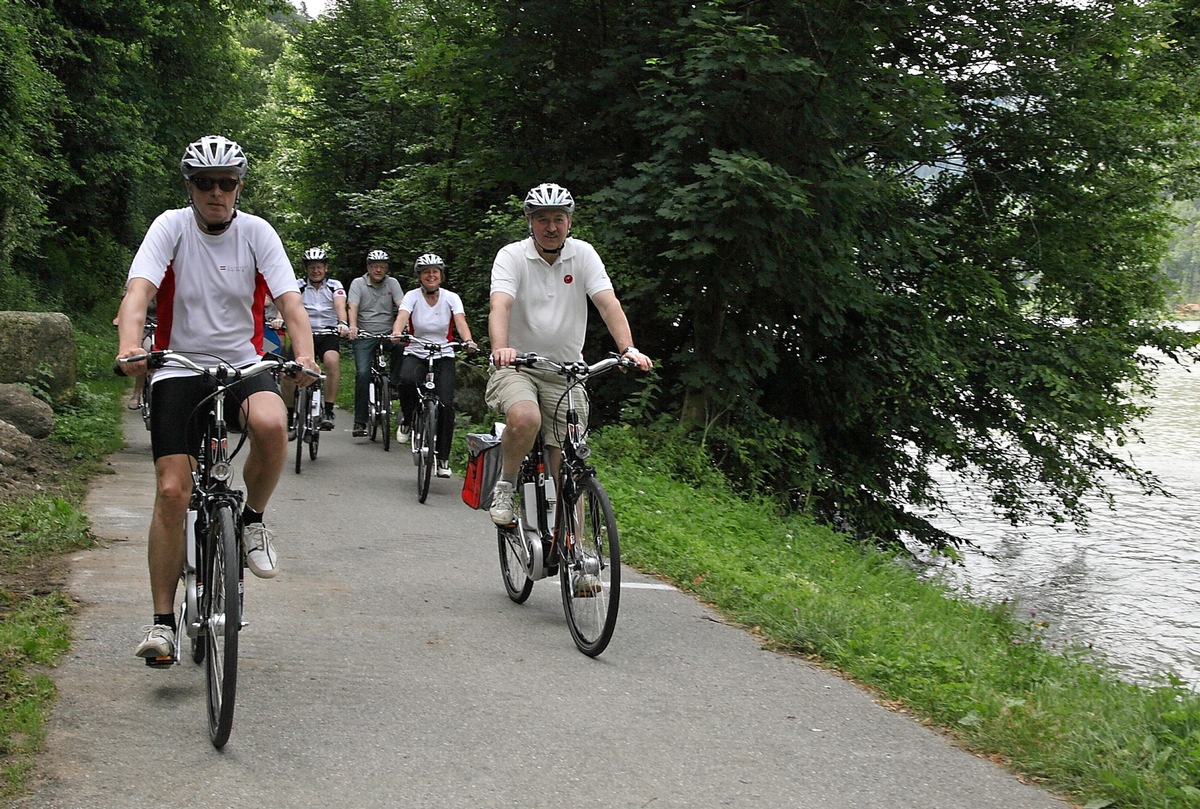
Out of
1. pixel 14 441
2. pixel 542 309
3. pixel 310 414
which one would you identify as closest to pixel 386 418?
pixel 310 414

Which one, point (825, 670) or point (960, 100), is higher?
point (960, 100)

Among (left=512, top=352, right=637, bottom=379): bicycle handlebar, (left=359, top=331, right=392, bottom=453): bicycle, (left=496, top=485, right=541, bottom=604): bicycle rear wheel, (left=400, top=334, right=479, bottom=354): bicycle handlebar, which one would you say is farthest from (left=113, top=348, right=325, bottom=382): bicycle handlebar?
(left=359, top=331, right=392, bottom=453): bicycle

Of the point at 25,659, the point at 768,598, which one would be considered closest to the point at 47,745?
the point at 25,659

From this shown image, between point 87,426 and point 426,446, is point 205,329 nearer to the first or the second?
point 426,446

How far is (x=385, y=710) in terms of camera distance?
15.6 ft

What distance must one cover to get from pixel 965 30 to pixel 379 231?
12.9 m

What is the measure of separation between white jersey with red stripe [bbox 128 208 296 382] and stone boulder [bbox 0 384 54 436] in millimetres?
6940

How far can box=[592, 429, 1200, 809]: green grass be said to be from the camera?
4.43 m

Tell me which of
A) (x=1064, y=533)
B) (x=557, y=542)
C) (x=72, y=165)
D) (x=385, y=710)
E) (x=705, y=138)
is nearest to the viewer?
(x=385, y=710)

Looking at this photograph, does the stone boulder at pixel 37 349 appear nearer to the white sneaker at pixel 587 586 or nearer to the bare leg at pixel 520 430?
the bare leg at pixel 520 430

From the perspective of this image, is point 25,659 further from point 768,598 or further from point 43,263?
point 43,263

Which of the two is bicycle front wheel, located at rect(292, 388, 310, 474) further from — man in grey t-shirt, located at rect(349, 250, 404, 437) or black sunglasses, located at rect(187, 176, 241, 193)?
black sunglasses, located at rect(187, 176, 241, 193)

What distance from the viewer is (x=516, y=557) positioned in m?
6.77

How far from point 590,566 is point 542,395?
1009mm
